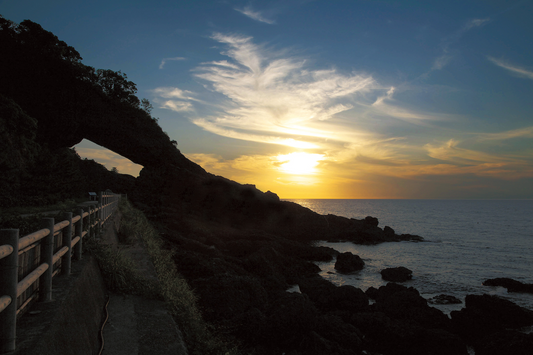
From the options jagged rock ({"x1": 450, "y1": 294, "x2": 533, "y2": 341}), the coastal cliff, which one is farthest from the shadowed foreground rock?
jagged rock ({"x1": 450, "y1": 294, "x2": 533, "y2": 341})

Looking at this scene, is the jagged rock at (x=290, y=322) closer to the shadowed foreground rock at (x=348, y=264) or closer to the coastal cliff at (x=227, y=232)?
the coastal cliff at (x=227, y=232)

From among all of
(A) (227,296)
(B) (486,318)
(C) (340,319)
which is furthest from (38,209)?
(B) (486,318)

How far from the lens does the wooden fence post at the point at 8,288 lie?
8.95 feet

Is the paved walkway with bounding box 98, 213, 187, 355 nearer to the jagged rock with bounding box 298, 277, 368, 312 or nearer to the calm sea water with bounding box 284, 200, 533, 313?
the jagged rock with bounding box 298, 277, 368, 312

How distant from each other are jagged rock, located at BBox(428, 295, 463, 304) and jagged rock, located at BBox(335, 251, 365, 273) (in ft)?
21.6

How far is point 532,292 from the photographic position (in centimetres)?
1888

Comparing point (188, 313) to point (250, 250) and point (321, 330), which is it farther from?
point (250, 250)

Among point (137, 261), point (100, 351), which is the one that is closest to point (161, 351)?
point (100, 351)

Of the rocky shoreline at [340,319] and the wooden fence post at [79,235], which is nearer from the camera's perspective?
the wooden fence post at [79,235]

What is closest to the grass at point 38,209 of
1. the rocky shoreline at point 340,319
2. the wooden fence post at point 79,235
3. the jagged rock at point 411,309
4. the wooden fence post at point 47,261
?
the wooden fence post at point 79,235

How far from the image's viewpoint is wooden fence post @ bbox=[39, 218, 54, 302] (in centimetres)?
386

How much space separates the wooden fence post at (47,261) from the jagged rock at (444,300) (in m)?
17.9

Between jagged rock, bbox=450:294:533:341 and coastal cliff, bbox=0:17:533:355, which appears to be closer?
coastal cliff, bbox=0:17:533:355

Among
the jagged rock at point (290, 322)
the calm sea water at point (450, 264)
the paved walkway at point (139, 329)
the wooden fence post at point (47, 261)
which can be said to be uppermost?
the wooden fence post at point (47, 261)
